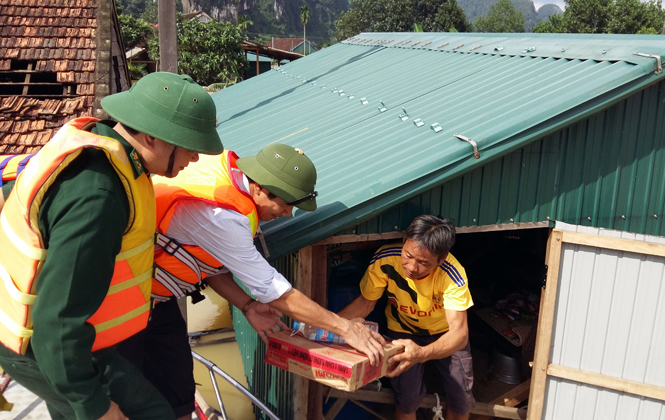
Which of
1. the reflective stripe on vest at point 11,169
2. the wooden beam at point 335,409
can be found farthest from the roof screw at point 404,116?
the reflective stripe on vest at point 11,169

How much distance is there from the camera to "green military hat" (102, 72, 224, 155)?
7.27 ft

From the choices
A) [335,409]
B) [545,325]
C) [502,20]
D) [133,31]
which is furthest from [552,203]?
[502,20]

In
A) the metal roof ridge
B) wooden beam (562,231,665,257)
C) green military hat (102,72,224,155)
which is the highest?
the metal roof ridge

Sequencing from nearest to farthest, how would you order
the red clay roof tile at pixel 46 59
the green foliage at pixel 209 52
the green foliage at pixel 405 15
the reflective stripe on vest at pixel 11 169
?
the reflective stripe on vest at pixel 11 169 < the red clay roof tile at pixel 46 59 < the green foliage at pixel 209 52 < the green foliage at pixel 405 15

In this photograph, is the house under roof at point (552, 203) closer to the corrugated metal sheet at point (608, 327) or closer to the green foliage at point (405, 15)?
the corrugated metal sheet at point (608, 327)

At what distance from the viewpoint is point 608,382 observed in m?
3.99

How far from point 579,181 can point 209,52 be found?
32535mm

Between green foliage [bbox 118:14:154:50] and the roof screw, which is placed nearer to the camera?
the roof screw

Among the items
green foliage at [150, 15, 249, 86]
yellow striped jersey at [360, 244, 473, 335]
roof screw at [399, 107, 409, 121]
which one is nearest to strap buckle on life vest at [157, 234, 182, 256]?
yellow striped jersey at [360, 244, 473, 335]

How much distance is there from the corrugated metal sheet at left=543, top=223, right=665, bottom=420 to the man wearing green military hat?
2854 millimetres

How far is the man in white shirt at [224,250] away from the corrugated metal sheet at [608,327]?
160 cm

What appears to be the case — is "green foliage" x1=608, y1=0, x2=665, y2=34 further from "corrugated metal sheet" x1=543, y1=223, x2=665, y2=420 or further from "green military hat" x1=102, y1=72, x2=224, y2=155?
"green military hat" x1=102, y1=72, x2=224, y2=155

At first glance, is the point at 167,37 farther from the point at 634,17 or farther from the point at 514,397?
the point at 634,17

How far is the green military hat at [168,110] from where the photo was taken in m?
2.22
